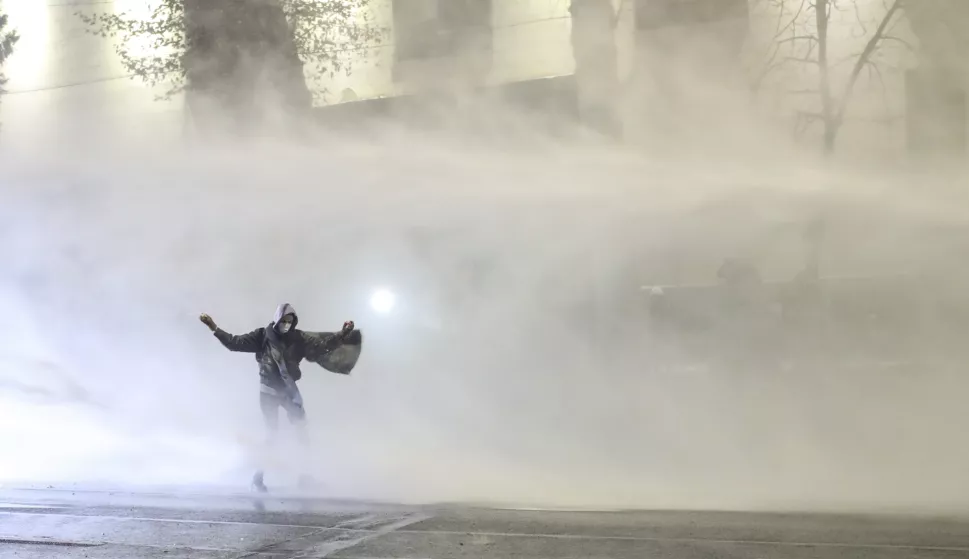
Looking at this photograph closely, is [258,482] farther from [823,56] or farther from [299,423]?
[823,56]

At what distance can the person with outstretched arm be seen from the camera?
277 inches

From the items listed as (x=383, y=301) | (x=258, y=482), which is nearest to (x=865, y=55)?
(x=383, y=301)

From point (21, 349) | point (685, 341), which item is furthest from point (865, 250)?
point (21, 349)

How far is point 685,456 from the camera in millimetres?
7129

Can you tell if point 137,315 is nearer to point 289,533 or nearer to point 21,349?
point 21,349

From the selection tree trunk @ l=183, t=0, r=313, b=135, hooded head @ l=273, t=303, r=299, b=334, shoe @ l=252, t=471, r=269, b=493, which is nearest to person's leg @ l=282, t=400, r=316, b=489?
shoe @ l=252, t=471, r=269, b=493

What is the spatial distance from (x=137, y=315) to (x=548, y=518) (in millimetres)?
8342

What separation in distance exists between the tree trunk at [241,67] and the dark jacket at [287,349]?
5.53 metres

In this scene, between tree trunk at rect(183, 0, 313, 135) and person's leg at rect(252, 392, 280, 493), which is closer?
person's leg at rect(252, 392, 280, 493)

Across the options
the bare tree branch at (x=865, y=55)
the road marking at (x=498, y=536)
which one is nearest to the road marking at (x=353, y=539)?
the road marking at (x=498, y=536)

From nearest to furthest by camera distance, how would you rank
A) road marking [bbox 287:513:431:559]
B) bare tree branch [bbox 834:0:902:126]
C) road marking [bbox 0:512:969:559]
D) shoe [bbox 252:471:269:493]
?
1. road marking [bbox 0:512:969:559]
2. road marking [bbox 287:513:431:559]
3. shoe [bbox 252:471:269:493]
4. bare tree branch [bbox 834:0:902:126]

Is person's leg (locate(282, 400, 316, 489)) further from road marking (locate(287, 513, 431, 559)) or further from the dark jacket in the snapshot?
road marking (locate(287, 513, 431, 559))

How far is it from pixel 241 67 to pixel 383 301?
4341mm

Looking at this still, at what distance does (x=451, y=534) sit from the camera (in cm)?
505
